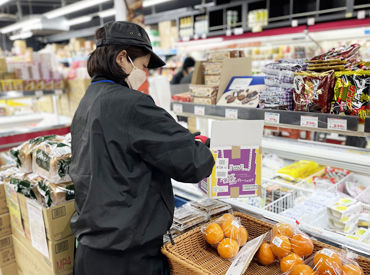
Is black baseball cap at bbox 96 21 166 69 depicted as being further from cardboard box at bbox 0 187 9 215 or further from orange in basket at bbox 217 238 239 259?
cardboard box at bbox 0 187 9 215

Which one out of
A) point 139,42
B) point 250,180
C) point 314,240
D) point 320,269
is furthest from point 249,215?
point 139,42

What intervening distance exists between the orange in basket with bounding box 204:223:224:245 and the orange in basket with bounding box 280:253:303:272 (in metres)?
0.30

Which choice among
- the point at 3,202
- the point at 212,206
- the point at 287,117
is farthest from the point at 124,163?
the point at 3,202

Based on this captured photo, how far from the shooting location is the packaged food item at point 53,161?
1947mm

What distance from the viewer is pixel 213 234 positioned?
1505mm

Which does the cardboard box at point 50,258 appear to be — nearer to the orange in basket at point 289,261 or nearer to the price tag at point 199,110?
the price tag at point 199,110

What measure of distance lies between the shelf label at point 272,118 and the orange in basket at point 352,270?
780mm

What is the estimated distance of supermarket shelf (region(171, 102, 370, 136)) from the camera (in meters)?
1.44

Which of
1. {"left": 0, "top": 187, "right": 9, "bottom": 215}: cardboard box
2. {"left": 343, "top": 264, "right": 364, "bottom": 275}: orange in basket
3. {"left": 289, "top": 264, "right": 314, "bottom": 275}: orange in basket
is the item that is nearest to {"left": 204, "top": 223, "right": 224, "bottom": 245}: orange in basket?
{"left": 289, "top": 264, "right": 314, "bottom": 275}: orange in basket

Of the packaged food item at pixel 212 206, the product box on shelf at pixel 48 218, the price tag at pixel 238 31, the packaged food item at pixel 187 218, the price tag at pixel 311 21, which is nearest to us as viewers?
the packaged food item at pixel 187 218

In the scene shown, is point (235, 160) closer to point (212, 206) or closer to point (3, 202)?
point (212, 206)

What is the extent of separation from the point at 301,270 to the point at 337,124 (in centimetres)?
68

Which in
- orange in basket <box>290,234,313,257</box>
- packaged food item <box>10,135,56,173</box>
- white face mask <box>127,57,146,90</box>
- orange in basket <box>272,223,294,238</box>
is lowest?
orange in basket <box>290,234,313,257</box>

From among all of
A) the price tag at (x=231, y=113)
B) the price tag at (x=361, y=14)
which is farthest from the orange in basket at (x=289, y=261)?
the price tag at (x=361, y=14)
